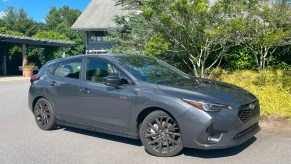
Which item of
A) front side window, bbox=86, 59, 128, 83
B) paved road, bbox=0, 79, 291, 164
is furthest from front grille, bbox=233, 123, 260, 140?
front side window, bbox=86, 59, 128, 83

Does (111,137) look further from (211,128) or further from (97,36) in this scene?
(97,36)

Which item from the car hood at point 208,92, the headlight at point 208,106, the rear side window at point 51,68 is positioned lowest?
the headlight at point 208,106

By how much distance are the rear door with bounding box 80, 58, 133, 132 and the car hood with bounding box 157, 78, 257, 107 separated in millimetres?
684

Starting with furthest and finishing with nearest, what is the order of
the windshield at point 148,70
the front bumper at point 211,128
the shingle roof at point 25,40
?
the shingle roof at point 25,40, the windshield at point 148,70, the front bumper at point 211,128

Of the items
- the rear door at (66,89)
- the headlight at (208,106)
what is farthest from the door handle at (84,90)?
the headlight at (208,106)

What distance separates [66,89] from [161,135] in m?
2.19

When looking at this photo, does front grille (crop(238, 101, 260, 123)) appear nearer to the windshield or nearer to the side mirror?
the windshield

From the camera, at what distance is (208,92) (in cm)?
474

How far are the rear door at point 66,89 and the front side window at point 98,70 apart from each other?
0.22m

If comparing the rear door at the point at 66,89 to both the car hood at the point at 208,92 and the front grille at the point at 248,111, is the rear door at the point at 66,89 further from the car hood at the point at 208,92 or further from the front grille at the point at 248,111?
the front grille at the point at 248,111

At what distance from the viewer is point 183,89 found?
4.79 meters

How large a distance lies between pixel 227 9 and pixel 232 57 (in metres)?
2.70

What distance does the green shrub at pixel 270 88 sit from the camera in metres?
6.56

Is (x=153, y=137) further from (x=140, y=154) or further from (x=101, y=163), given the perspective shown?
(x=101, y=163)
